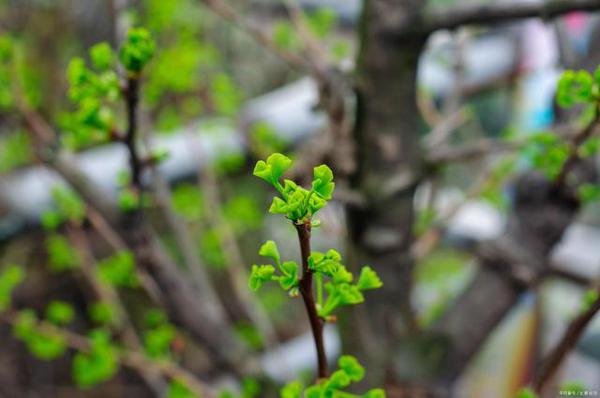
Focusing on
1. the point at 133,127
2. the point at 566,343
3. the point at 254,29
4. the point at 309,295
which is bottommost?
the point at 566,343

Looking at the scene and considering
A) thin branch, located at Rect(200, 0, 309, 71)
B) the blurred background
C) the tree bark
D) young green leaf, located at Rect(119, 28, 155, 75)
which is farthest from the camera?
the blurred background

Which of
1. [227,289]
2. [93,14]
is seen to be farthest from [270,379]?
[93,14]

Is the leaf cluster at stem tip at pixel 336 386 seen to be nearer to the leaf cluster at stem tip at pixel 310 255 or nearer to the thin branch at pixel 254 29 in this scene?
the leaf cluster at stem tip at pixel 310 255

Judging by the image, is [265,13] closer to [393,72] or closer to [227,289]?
[227,289]

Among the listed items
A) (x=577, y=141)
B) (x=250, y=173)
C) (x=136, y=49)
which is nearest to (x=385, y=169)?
(x=577, y=141)

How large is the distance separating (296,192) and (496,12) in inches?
13.6

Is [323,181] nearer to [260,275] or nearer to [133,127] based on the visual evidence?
[260,275]

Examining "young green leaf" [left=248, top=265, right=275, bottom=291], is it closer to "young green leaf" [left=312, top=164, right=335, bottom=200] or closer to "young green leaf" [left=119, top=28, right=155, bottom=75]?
"young green leaf" [left=312, top=164, right=335, bottom=200]

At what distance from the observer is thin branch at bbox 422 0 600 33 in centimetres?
49

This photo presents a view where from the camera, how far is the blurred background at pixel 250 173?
85 centimetres

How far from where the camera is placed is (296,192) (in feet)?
0.87

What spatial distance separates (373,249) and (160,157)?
0.85 feet

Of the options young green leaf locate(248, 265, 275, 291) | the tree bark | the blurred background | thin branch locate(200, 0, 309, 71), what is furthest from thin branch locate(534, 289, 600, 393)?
thin branch locate(200, 0, 309, 71)

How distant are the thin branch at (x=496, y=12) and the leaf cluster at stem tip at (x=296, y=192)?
1.08 ft
